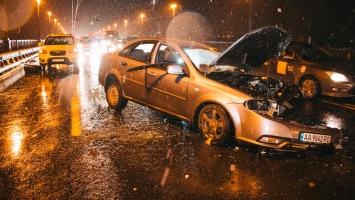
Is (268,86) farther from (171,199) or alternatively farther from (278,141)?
(171,199)

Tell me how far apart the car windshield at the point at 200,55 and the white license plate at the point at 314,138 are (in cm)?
244

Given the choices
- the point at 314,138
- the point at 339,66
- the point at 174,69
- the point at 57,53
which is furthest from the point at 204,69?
the point at 57,53

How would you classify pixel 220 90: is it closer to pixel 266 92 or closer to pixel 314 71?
pixel 266 92

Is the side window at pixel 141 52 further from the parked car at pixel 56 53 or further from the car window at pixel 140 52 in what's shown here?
the parked car at pixel 56 53

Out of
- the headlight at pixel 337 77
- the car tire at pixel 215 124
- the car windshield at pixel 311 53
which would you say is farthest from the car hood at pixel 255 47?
the car windshield at pixel 311 53

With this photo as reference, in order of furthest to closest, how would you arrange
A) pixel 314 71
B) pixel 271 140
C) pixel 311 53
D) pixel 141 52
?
pixel 311 53 < pixel 314 71 < pixel 141 52 < pixel 271 140

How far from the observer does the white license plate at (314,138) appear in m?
4.32

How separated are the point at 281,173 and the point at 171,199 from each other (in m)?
1.61

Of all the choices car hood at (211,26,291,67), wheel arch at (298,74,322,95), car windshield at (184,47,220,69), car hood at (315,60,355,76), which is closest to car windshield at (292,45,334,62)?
car hood at (315,60,355,76)

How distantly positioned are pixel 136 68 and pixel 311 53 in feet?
19.2

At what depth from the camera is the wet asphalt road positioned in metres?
3.51

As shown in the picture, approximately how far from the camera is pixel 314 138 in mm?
4387

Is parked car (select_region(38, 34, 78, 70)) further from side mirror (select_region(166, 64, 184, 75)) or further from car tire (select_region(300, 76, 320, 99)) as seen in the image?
side mirror (select_region(166, 64, 184, 75))

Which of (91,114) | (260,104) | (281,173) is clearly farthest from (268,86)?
(91,114)
